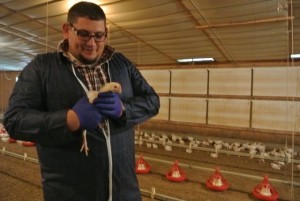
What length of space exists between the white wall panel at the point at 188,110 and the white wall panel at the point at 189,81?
18 cm

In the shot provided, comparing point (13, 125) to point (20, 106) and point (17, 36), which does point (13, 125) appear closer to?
point (20, 106)

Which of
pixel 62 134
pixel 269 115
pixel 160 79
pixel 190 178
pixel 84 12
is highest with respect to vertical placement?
pixel 160 79

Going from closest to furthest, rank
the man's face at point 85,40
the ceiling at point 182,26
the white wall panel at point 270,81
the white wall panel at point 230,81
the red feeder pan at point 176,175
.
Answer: the man's face at point 85,40 < the ceiling at point 182,26 < the red feeder pan at point 176,175 < the white wall panel at point 270,81 < the white wall panel at point 230,81

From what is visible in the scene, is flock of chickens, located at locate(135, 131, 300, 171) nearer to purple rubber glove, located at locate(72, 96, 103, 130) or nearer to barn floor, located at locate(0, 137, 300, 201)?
barn floor, located at locate(0, 137, 300, 201)

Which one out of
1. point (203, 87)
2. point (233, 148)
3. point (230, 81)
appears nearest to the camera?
point (233, 148)

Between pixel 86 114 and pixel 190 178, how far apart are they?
2349 mm

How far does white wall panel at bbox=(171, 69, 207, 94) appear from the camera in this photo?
498 centimetres

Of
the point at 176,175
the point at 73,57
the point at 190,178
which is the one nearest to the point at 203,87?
the point at 190,178

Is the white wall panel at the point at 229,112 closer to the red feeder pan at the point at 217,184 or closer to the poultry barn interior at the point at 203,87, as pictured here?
the poultry barn interior at the point at 203,87

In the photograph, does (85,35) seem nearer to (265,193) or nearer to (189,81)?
(265,193)

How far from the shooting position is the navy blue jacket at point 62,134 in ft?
2.22

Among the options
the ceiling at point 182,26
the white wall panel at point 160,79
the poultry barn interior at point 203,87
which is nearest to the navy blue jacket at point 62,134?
the poultry barn interior at point 203,87

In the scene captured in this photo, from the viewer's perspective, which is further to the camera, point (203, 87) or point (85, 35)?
point (203, 87)

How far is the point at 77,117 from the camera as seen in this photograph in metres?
0.67
